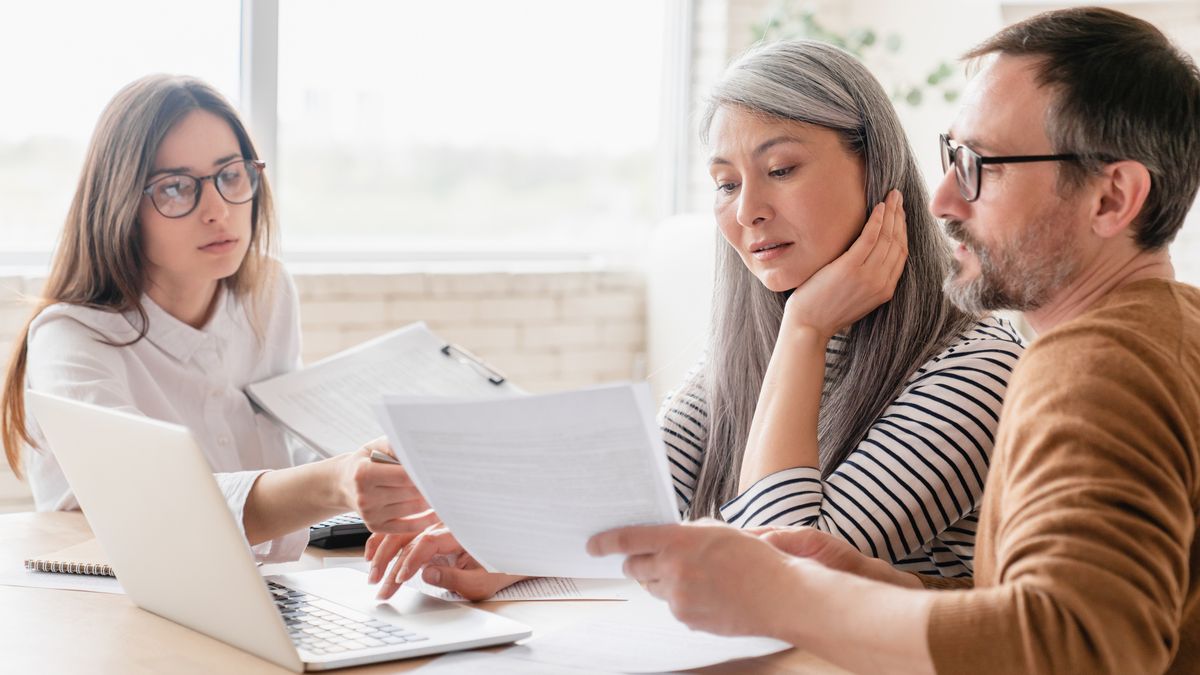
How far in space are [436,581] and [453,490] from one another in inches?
13.7

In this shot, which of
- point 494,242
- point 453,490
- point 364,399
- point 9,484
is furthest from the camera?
point 494,242

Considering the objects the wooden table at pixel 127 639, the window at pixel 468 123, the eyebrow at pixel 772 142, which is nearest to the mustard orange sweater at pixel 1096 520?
the wooden table at pixel 127 639

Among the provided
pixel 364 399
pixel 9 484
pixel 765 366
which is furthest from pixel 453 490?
pixel 9 484

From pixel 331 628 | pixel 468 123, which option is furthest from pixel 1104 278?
pixel 468 123

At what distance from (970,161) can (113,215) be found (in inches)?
58.3

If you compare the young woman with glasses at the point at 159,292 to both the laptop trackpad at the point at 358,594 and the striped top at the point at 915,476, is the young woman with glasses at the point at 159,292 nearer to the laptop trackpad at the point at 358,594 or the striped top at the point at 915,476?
the laptop trackpad at the point at 358,594

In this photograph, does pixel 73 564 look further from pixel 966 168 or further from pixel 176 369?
pixel 966 168

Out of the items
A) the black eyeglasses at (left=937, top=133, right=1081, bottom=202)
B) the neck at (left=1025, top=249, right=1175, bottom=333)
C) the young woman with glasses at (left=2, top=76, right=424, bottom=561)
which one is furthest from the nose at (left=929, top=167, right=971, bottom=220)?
the young woman with glasses at (left=2, top=76, right=424, bottom=561)

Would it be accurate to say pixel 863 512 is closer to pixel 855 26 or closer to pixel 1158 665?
pixel 1158 665

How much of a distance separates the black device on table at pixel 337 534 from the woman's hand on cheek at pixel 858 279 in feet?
2.18

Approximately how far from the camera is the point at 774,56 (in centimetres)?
168

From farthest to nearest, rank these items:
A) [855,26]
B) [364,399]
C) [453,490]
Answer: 1. [855,26]
2. [364,399]
3. [453,490]

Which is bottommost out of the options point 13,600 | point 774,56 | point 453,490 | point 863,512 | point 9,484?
point 9,484

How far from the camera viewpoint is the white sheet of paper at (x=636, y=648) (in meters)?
1.18
